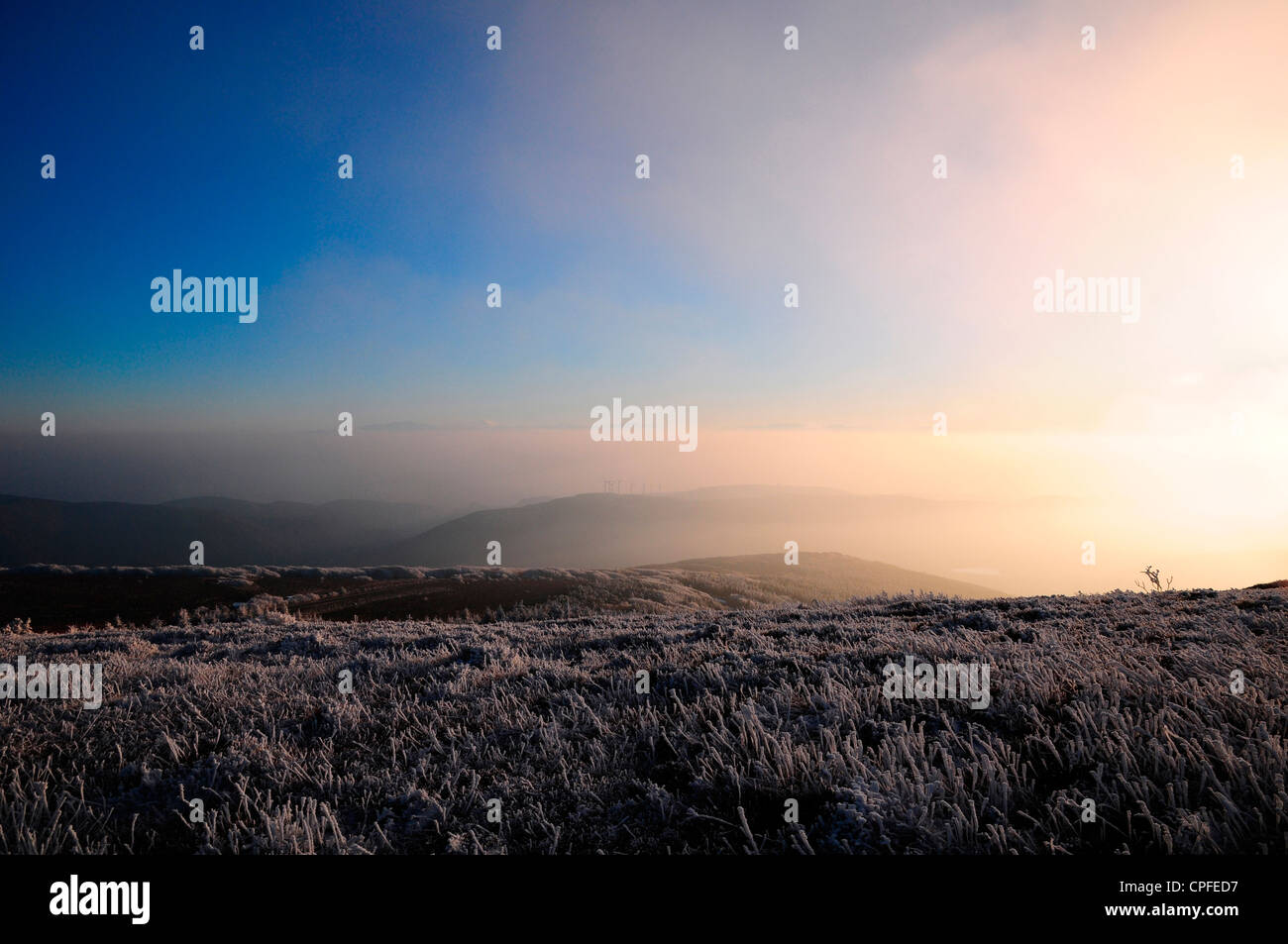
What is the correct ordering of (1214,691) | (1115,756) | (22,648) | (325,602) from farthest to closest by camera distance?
1. (325,602)
2. (22,648)
3. (1214,691)
4. (1115,756)

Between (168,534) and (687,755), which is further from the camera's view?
(168,534)

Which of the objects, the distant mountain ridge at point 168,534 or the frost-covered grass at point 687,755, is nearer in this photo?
the frost-covered grass at point 687,755

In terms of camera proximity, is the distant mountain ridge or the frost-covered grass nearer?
the frost-covered grass
